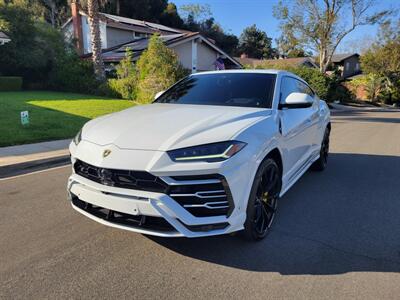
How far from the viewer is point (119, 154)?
304 centimetres

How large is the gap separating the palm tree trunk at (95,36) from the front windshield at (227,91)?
18.6 m

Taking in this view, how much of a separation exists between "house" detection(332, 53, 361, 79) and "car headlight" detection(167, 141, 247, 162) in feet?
213

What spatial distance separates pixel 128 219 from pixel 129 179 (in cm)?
37

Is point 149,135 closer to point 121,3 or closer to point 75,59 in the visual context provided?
point 75,59

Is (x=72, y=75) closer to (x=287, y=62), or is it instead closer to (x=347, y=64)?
(x=287, y=62)

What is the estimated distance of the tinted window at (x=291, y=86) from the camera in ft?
15.0

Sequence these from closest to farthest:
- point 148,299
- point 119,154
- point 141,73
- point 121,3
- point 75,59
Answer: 1. point 148,299
2. point 119,154
3. point 141,73
4. point 75,59
5. point 121,3

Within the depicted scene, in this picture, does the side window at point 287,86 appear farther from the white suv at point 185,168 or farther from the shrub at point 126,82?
the shrub at point 126,82

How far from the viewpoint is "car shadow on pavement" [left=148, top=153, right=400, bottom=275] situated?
3285 millimetres

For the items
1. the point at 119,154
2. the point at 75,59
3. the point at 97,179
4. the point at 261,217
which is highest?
the point at 75,59

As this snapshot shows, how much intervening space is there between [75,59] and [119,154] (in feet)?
82.1

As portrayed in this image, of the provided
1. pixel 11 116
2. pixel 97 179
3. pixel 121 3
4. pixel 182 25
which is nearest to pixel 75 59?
pixel 11 116

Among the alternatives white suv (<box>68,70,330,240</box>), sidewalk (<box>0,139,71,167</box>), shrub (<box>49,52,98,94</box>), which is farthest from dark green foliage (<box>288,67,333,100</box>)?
white suv (<box>68,70,330,240</box>)

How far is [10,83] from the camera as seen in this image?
997 inches
